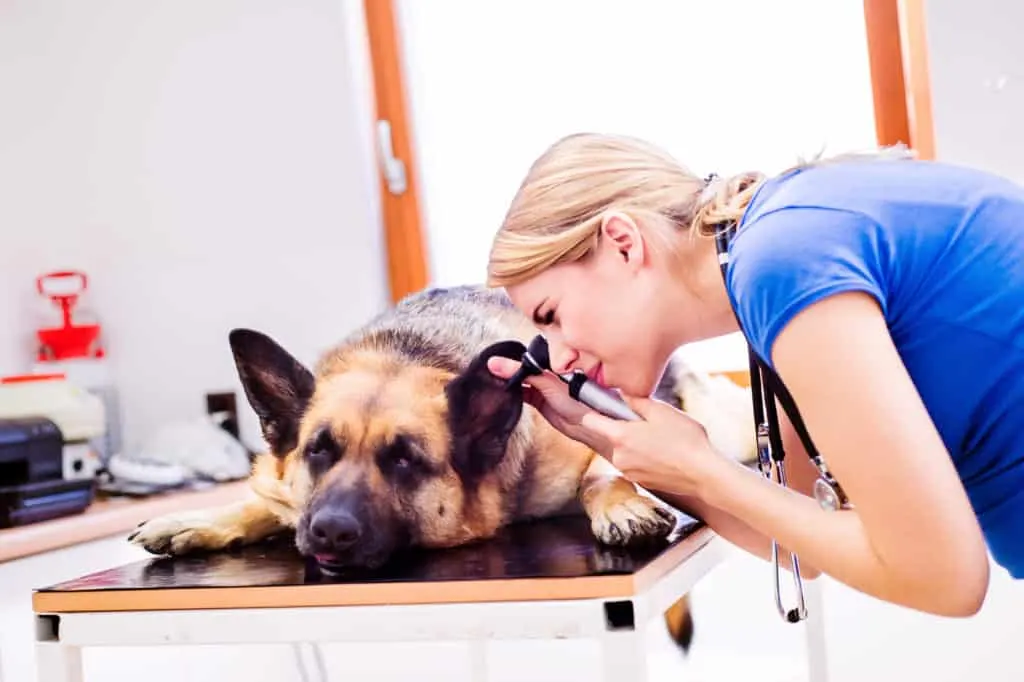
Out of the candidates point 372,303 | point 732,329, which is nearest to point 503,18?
point 372,303

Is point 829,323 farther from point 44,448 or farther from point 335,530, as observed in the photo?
point 44,448

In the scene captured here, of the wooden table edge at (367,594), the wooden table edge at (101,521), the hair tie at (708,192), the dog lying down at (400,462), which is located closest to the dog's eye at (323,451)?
the dog lying down at (400,462)

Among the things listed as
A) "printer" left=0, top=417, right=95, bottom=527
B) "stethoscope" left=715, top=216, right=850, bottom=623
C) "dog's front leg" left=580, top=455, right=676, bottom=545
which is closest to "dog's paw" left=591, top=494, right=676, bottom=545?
"dog's front leg" left=580, top=455, right=676, bottom=545

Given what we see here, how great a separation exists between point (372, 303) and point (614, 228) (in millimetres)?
1465

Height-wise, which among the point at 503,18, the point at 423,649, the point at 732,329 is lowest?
the point at 423,649

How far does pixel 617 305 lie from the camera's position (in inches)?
39.9

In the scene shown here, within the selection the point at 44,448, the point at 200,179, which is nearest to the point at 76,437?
the point at 44,448

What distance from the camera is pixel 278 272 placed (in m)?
2.41

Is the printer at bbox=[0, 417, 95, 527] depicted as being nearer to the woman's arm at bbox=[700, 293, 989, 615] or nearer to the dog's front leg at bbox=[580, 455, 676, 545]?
the dog's front leg at bbox=[580, 455, 676, 545]

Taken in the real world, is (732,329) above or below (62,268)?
below

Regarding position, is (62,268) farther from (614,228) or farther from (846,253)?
(846,253)

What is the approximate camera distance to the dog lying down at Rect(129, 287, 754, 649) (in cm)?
108

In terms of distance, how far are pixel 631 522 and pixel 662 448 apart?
0.32 ft

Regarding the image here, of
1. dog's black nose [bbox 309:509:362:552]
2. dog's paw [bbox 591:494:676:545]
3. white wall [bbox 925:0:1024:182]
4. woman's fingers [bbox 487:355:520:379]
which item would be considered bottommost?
dog's paw [bbox 591:494:676:545]
